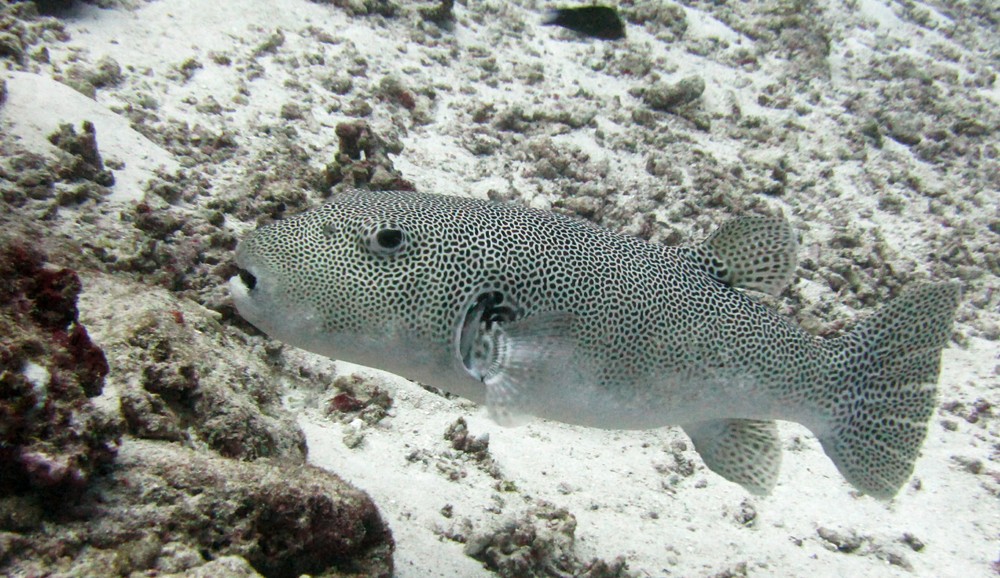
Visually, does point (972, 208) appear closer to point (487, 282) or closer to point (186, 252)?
point (487, 282)

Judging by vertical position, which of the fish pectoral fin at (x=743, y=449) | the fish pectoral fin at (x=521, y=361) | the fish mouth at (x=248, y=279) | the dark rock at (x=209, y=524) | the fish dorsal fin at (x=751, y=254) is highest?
the fish dorsal fin at (x=751, y=254)

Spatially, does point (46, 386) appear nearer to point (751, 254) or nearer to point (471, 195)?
point (751, 254)

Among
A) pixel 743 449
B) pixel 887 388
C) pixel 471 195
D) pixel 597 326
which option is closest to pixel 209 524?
pixel 597 326

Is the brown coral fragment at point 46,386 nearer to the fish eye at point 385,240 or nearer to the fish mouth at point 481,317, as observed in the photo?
the fish eye at point 385,240

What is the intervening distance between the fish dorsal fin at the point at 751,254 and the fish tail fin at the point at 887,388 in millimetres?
524

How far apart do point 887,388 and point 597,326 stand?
6.01 ft

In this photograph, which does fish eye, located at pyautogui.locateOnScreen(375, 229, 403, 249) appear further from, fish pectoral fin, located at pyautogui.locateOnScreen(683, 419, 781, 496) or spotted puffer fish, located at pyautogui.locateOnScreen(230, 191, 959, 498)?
fish pectoral fin, located at pyautogui.locateOnScreen(683, 419, 781, 496)

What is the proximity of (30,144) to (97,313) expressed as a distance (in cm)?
245

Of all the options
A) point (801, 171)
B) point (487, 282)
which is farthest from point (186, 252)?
point (801, 171)

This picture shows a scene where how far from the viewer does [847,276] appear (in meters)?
6.41

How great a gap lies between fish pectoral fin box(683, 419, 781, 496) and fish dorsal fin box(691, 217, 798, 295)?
76cm

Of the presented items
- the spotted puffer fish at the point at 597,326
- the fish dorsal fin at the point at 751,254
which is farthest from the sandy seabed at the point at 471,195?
the fish dorsal fin at the point at 751,254

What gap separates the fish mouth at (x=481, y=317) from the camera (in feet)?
8.78

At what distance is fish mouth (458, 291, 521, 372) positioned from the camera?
8.78ft
